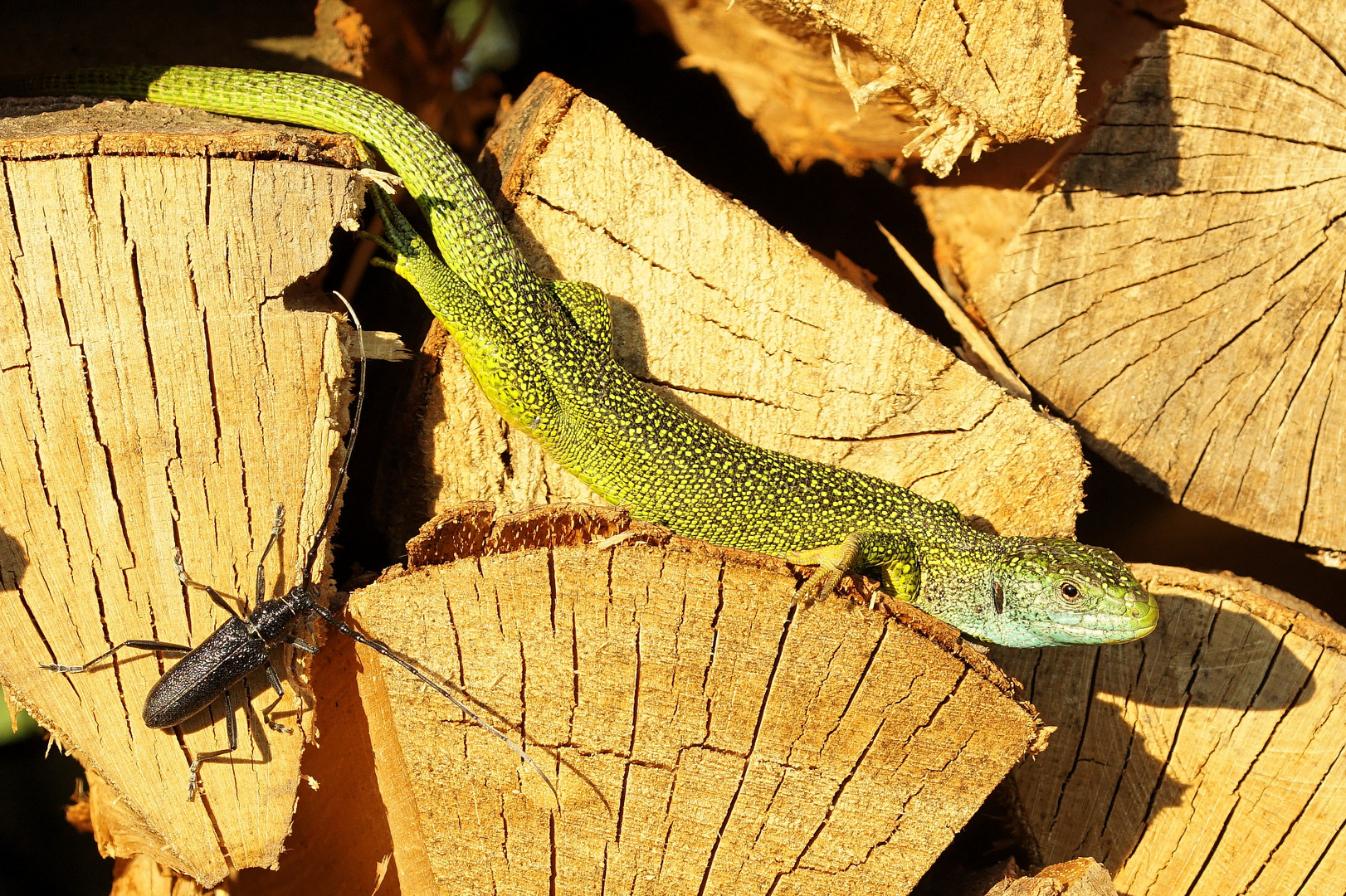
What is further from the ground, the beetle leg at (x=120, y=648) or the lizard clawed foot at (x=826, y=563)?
the lizard clawed foot at (x=826, y=563)

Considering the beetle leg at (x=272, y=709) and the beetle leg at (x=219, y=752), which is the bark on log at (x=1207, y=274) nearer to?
the beetle leg at (x=272, y=709)

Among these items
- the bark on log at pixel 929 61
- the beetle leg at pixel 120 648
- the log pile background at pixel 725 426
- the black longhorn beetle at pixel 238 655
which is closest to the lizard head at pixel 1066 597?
the log pile background at pixel 725 426

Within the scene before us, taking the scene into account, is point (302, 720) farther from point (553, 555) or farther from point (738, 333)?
point (738, 333)

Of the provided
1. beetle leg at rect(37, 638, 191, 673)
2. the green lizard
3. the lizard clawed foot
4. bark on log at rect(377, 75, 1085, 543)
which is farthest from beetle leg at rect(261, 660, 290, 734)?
the lizard clawed foot

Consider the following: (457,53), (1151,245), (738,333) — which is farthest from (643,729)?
(457,53)

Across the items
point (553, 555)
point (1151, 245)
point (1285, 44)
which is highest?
point (1285, 44)

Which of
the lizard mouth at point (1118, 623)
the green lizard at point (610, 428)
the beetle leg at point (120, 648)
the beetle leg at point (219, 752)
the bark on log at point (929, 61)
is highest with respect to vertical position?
the bark on log at point (929, 61)
